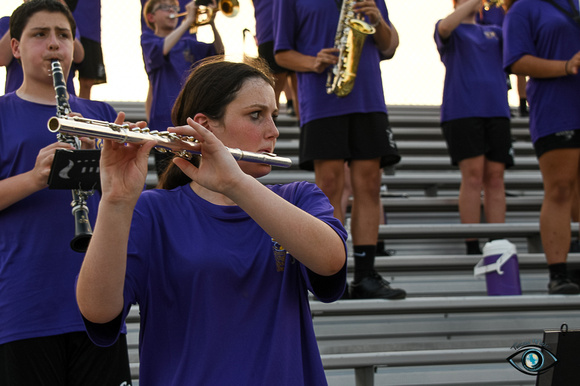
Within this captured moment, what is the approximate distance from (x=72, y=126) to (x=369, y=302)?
2.68m

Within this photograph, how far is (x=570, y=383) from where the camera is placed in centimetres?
181

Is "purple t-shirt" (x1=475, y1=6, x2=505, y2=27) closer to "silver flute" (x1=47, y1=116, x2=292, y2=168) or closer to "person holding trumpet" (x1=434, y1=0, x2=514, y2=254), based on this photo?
"person holding trumpet" (x1=434, y1=0, x2=514, y2=254)

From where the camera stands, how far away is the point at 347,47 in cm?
402

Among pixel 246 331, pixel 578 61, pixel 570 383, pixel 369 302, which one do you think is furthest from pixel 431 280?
pixel 246 331

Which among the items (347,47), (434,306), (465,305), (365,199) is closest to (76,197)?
(365,199)

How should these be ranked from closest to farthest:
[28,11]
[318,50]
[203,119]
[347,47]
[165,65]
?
[203,119] < [28,11] < [347,47] < [318,50] < [165,65]

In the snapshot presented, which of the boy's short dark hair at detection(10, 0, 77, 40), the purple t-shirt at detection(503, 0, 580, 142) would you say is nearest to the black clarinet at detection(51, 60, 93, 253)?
the boy's short dark hair at detection(10, 0, 77, 40)

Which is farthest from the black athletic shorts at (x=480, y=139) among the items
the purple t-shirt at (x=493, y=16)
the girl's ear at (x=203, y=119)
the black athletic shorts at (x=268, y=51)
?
the girl's ear at (x=203, y=119)

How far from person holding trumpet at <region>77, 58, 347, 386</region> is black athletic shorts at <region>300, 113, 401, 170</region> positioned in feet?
7.21

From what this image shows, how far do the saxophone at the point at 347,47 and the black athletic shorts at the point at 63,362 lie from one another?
1998 millimetres

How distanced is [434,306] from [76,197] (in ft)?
7.78

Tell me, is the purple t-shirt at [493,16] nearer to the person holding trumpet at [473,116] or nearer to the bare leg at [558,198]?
the person holding trumpet at [473,116]

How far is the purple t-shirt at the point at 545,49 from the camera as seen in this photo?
4.24 m

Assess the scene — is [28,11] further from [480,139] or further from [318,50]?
[480,139]
